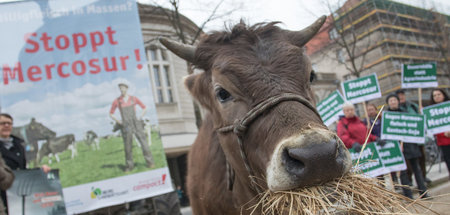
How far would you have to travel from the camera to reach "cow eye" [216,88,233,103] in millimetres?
2289

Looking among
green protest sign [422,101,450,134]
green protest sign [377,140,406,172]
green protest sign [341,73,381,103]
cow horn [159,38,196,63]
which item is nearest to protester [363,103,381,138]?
green protest sign [341,73,381,103]

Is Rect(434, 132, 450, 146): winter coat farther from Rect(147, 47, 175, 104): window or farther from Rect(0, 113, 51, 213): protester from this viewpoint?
Rect(147, 47, 175, 104): window

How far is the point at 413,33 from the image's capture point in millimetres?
37469

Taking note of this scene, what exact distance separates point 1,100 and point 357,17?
18.7 m

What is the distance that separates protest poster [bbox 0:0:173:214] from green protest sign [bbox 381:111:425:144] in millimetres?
4580

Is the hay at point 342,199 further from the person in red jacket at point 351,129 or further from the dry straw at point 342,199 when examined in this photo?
the person in red jacket at point 351,129

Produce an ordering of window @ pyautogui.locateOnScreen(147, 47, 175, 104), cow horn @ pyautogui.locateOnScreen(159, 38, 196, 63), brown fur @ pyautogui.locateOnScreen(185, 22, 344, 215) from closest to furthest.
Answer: brown fur @ pyautogui.locateOnScreen(185, 22, 344, 215)
cow horn @ pyautogui.locateOnScreen(159, 38, 196, 63)
window @ pyautogui.locateOnScreen(147, 47, 175, 104)

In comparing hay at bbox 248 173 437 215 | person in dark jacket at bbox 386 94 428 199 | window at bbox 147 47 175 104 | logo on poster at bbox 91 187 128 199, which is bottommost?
person in dark jacket at bbox 386 94 428 199

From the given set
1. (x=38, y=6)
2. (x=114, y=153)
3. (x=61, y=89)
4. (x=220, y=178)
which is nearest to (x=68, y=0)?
(x=38, y=6)

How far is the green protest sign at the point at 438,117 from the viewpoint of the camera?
6.60 m

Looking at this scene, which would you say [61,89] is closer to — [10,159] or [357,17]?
[10,159]

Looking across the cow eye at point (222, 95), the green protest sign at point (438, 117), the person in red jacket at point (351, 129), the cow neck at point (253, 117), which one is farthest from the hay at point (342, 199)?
the green protest sign at point (438, 117)

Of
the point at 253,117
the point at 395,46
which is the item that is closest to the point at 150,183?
the point at 253,117

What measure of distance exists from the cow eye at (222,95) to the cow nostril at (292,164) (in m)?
0.79
